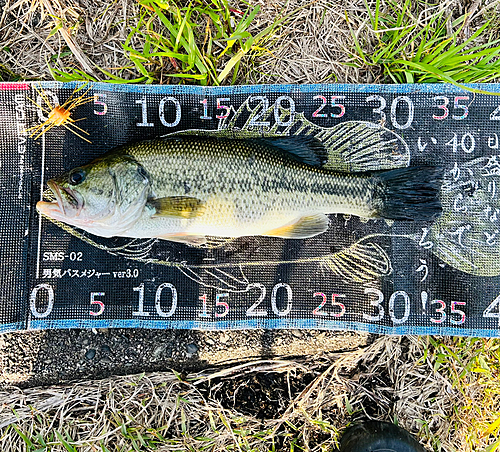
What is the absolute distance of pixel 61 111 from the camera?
306 centimetres

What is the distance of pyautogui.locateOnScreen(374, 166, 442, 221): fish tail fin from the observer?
113 inches

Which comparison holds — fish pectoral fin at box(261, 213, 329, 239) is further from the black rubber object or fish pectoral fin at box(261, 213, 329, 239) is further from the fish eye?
the black rubber object

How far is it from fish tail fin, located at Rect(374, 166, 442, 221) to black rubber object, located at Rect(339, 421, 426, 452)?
158 centimetres

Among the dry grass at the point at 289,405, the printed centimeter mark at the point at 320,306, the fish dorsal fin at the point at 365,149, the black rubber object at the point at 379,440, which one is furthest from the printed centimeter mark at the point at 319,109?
the black rubber object at the point at 379,440

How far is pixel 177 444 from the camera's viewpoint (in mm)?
3021

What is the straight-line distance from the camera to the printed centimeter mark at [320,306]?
121 inches

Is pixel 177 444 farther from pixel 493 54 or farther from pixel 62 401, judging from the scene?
pixel 493 54

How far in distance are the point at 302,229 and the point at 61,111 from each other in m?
2.05

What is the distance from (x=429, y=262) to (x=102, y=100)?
2.83 metres

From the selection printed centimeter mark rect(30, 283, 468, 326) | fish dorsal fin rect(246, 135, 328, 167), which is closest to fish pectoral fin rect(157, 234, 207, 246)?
printed centimeter mark rect(30, 283, 468, 326)

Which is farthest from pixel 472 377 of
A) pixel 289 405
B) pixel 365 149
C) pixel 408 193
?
pixel 365 149

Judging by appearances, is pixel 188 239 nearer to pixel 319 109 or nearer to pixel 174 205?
pixel 174 205

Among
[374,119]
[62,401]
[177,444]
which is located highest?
[374,119]

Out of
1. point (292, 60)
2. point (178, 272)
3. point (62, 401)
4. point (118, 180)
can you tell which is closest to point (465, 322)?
point (178, 272)
